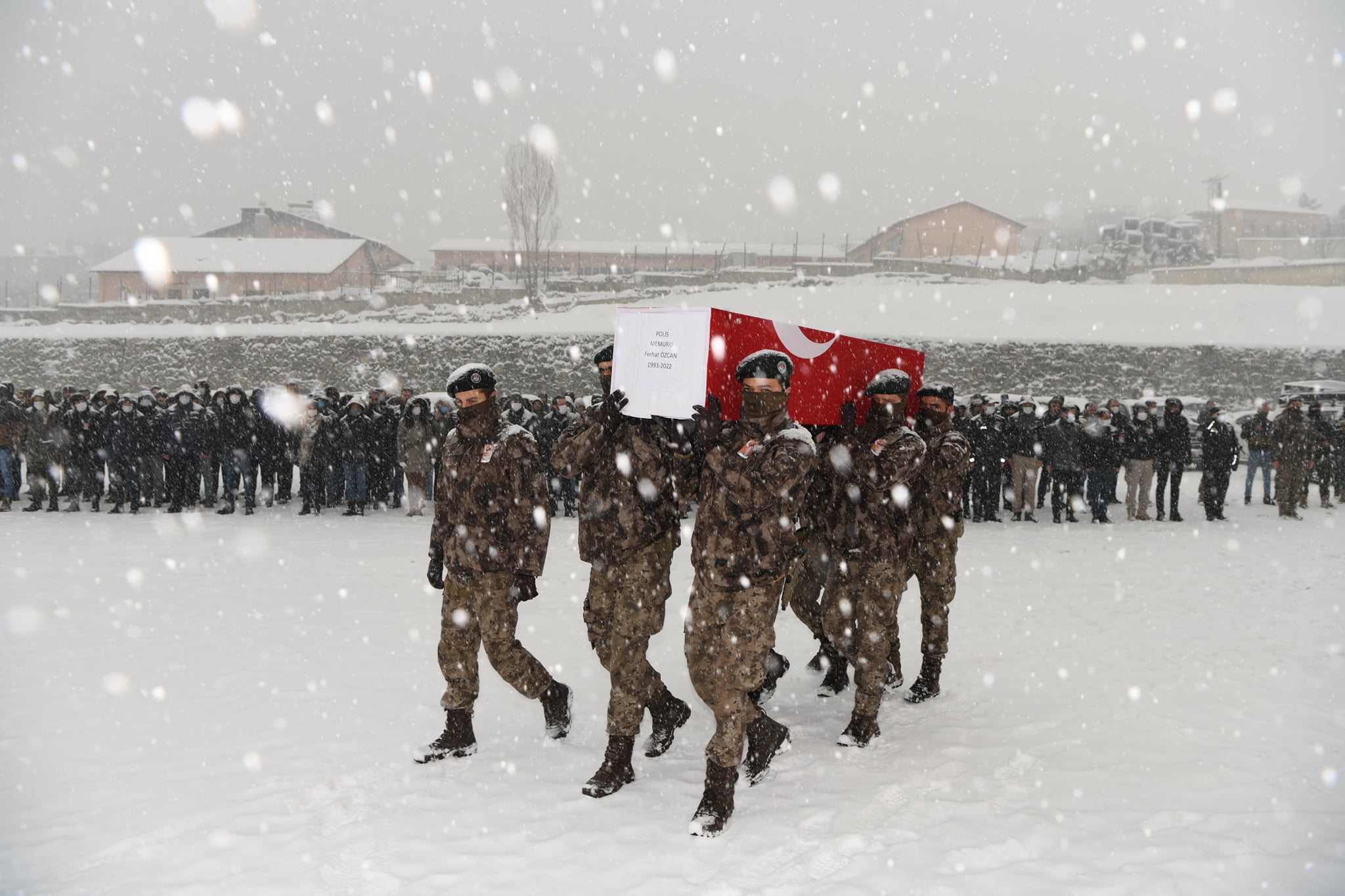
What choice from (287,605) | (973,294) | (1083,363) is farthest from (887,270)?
(287,605)

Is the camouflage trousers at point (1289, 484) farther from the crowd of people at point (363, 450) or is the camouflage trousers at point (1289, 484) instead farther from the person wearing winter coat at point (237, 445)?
the person wearing winter coat at point (237, 445)

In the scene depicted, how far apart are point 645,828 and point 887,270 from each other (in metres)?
39.3

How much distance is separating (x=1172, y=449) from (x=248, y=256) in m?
44.2

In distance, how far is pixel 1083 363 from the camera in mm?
25750

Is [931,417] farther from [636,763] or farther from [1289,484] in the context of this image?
[1289,484]

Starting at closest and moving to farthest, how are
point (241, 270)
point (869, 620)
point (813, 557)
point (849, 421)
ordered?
point (869, 620) → point (849, 421) → point (813, 557) → point (241, 270)

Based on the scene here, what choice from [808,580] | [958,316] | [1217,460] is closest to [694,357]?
[808,580]

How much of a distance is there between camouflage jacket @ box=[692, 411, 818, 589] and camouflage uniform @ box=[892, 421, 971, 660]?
1.63 metres

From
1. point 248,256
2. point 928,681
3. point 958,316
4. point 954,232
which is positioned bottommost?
point 928,681

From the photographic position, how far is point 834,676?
557 centimetres

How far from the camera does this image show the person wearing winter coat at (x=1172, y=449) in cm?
1249

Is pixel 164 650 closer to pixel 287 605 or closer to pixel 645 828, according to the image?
pixel 287 605

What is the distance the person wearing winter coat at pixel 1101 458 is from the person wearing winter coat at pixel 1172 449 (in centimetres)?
59

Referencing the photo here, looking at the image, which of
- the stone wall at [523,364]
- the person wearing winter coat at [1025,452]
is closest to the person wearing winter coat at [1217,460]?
the person wearing winter coat at [1025,452]
